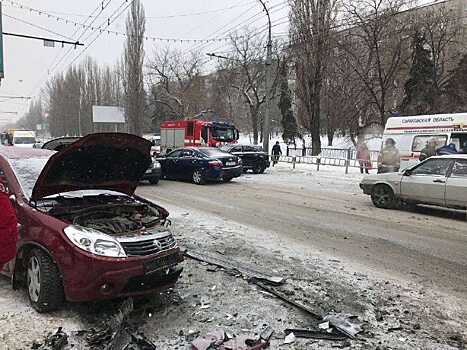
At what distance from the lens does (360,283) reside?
5.10 metres

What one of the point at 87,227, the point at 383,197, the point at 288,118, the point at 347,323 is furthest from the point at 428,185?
the point at 288,118

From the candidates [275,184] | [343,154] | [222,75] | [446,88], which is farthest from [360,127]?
[275,184]

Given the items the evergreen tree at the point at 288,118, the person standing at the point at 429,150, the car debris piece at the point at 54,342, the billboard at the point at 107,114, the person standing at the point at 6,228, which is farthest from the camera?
the billboard at the point at 107,114

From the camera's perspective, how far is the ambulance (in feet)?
46.8

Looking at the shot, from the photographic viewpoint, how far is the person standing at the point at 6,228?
9.36 feet

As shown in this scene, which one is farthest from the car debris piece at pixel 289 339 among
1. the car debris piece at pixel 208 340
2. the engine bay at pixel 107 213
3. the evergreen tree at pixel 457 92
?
the evergreen tree at pixel 457 92

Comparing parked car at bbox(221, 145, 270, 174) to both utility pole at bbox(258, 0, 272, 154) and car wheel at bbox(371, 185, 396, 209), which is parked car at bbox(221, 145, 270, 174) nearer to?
utility pole at bbox(258, 0, 272, 154)

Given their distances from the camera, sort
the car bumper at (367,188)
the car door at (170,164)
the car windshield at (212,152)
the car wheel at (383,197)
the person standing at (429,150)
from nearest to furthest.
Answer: the car wheel at (383,197), the car bumper at (367,188), the person standing at (429,150), the car windshield at (212,152), the car door at (170,164)

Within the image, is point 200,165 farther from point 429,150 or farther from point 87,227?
point 87,227

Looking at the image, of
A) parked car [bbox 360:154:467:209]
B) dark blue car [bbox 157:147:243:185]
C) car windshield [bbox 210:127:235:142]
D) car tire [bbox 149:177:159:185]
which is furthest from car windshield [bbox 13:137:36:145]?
parked car [bbox 360:154:467:209]

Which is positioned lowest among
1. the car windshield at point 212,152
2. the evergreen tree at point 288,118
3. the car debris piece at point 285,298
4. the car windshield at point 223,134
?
the car debris piece at point 285,298

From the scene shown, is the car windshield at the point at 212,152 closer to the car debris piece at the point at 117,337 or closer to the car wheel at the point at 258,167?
the car wheel at the point at 258,167

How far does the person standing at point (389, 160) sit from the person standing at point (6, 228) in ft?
47.1

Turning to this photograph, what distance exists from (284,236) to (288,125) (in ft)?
126
